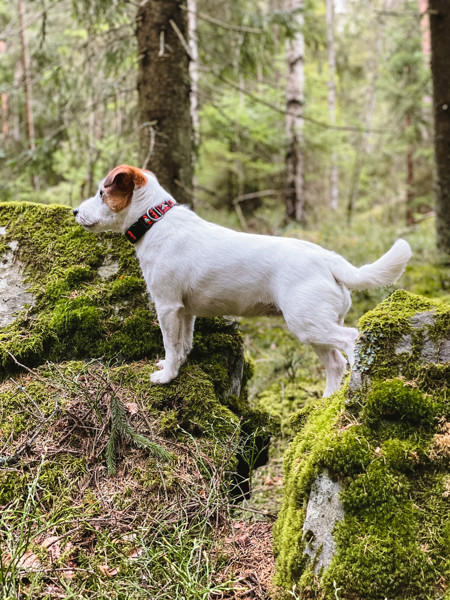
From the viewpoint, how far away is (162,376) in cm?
343

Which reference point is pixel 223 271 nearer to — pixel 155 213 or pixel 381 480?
pixel 155 213

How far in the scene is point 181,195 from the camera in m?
6.43

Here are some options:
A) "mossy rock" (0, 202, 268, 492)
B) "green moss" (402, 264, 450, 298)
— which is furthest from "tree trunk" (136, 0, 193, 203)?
"green moss" (402, 264, 450, 298)

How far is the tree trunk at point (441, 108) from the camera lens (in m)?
8.32

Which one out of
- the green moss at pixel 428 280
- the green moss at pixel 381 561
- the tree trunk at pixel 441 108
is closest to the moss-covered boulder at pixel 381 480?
the green moss at pixel 381 561

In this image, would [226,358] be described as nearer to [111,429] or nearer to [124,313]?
[124,313]

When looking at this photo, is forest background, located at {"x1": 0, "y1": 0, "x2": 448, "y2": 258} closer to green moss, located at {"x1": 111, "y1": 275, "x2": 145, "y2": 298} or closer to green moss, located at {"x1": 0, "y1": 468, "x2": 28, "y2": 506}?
green moss, located at {"x1": 111, "y1": 275, "x2": 145, "y2": 298}

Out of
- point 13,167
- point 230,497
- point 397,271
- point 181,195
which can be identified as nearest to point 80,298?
point 230,497

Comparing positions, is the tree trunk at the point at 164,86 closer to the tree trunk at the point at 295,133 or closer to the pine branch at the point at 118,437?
the pine branch at the point at 118,437

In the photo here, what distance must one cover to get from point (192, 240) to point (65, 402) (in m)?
1.45

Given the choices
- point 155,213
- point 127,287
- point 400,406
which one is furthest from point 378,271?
point 127,287

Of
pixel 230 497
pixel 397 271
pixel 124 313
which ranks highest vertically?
pixel 397 271

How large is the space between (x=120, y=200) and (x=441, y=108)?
7.35m

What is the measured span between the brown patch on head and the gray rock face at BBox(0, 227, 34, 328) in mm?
1122
